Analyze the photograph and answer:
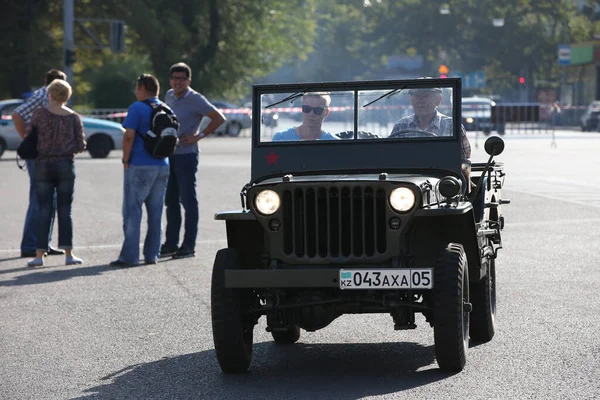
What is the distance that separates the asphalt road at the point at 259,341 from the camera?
6.95 m

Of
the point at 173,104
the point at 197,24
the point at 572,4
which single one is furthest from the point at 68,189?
the point at 572,4

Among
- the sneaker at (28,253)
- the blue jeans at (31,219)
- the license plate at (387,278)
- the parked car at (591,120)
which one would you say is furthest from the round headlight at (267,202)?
the parked car at (591,120)

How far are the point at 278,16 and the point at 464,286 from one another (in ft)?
173

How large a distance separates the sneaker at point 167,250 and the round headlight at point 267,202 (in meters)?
6.60

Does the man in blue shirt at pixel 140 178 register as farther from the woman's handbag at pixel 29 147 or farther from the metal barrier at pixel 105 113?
the metal barrier at pixel 105 113

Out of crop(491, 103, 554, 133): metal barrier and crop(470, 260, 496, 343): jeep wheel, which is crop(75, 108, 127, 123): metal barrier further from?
crop(470, 260, 496, 343): jeep wheel

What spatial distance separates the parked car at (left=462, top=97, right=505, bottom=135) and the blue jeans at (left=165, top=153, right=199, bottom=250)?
40048mm

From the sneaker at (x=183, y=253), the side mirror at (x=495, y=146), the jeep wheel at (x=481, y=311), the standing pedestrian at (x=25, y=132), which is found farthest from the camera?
the sneaker at (x=183, y=253)

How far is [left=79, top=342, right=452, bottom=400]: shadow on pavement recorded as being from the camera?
6.84 m

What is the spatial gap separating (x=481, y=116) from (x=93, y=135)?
23876 mm

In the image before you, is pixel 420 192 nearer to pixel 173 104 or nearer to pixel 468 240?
pixel 468 240

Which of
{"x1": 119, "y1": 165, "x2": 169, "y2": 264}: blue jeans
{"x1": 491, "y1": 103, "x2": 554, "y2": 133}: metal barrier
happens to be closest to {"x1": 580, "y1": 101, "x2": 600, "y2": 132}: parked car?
{"x1": 491, "y1": 103, "x2": 554, "y2": 133}: metal barrier

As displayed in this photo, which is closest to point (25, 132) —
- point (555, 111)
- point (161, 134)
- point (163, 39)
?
point (161, 134)

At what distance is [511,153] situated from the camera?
36.9m
